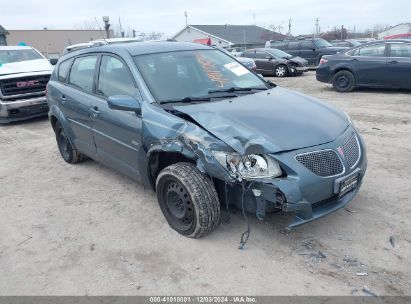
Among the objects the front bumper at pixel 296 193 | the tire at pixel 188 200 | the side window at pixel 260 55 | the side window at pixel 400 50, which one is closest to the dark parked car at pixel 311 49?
the side window at pixel 260 55

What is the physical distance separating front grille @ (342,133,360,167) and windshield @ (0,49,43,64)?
29.9 ft

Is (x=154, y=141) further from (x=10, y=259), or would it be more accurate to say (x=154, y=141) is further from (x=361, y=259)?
(x=361, y=259)

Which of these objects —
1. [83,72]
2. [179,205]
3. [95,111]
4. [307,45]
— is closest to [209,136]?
[179,205]

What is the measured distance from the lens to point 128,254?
135 inches

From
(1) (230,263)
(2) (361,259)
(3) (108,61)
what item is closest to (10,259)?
(1) (230,263)

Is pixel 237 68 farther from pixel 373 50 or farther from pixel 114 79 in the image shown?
pixel 373 50

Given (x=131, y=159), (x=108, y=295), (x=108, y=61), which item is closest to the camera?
(x=108, y=295)

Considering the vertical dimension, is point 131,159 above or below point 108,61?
below

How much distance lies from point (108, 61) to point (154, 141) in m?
1.39

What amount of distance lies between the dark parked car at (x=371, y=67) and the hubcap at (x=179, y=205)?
8.85 metres

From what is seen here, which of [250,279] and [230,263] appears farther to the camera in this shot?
[230,263]

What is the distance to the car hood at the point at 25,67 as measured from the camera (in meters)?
9.14

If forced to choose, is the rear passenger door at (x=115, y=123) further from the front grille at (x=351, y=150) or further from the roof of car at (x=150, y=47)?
the front grille at (x=351, y=150)

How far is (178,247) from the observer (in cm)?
347
